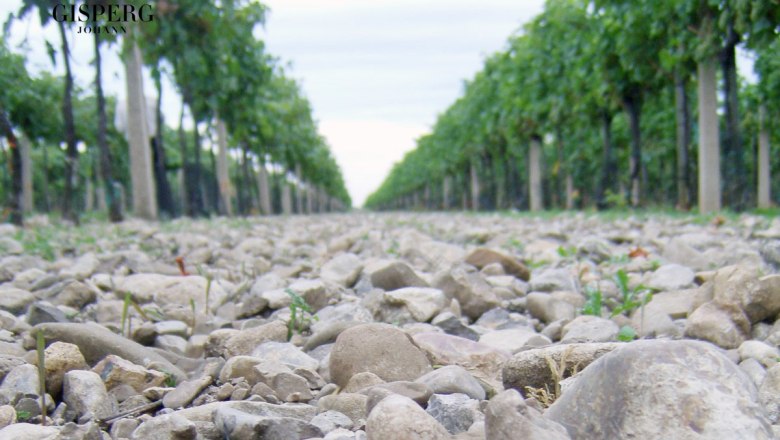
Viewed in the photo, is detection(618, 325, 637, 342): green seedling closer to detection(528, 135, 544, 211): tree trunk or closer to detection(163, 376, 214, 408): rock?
detection(163, 376, 214, 408): rock

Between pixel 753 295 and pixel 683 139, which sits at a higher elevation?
pixel 683 139

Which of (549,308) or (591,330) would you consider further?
(549,308)

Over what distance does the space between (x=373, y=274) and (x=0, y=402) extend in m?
1.86

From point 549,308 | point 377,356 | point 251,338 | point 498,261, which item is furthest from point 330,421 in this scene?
point 498,261

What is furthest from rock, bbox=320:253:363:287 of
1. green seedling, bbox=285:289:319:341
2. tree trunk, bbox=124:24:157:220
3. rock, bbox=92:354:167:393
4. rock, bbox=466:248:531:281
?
tree trunk, bbox=124:24:157:220

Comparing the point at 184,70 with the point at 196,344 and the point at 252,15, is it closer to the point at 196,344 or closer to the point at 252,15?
the point at 252,15

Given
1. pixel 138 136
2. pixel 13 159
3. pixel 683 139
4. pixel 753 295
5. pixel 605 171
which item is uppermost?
pixel 138 136

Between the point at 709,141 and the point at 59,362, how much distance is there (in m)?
12.3

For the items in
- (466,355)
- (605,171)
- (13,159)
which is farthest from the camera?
(605,171)

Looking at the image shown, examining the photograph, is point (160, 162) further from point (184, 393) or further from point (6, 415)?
point (6, 415)

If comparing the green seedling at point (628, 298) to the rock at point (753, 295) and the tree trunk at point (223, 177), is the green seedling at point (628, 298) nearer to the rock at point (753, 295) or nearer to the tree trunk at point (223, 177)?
the rock at point (753, 295)

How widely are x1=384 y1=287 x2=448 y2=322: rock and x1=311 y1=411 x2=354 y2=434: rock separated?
3.55ft

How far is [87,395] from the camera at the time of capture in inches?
61.5

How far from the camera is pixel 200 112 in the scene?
19.1 m
